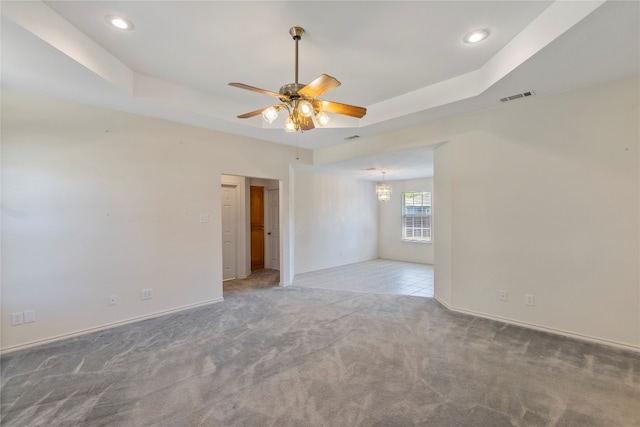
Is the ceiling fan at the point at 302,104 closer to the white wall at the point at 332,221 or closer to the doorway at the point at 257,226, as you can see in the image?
the white wall at the point at 332,221

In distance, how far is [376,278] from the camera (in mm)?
6047

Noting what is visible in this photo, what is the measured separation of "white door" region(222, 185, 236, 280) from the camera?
6.04m

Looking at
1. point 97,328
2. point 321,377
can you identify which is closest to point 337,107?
point 321,377

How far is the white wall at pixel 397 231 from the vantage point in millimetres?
7841

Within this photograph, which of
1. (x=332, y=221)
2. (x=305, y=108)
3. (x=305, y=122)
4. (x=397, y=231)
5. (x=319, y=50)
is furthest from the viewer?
(x=397, y=231)

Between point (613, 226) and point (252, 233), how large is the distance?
630 centimetres

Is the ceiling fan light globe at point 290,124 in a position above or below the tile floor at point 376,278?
above

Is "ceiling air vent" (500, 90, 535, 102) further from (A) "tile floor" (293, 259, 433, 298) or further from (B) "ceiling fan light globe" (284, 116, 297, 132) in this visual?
(A) "tile floor" (293, 259, 433, 298)

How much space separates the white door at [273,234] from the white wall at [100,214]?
253cm

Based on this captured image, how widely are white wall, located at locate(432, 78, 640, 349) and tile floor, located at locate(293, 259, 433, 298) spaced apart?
1.22m

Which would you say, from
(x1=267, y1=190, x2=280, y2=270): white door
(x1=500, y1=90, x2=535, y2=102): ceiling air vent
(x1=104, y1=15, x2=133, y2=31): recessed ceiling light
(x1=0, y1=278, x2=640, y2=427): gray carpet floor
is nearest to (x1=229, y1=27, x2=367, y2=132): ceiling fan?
(x1=104, y1=15, x2=133, y2=31): recessed ceiling light

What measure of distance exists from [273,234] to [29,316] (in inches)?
181

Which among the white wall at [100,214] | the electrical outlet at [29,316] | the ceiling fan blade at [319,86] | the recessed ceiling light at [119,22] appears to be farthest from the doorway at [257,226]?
the ceiling fan blade at [319,86]

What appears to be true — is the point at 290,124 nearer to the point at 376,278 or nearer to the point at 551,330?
the point at 551,330
